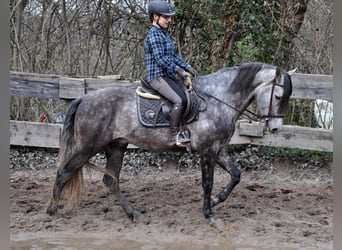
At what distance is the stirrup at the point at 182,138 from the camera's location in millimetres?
4914

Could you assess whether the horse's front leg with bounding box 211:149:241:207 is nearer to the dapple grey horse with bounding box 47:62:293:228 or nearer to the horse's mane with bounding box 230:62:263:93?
the dapple grey horse with bounding box 47:62:293:228

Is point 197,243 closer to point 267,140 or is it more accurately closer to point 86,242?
point 86,242

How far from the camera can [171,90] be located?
191 inches

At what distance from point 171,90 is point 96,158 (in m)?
2.82

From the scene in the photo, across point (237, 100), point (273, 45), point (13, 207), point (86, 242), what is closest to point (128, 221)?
point (86, 242)

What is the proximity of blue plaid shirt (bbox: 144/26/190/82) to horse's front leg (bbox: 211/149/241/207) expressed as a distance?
3.42ft

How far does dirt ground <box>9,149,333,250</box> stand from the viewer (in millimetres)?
4621

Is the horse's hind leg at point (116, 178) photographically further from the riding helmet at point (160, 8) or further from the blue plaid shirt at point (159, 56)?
the riding helmet at point (160, 8)

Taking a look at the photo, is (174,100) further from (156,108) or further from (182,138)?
(182,138)

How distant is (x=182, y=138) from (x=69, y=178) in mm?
1333

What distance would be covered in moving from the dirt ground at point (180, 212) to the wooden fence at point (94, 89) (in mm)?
461

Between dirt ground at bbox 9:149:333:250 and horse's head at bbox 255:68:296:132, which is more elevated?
horse's head at bbox 255:68:296:132

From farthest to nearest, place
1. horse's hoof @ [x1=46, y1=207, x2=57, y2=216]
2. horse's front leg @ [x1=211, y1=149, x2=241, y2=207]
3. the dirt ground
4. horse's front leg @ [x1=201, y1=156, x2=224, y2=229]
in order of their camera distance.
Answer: horse's hoof @ [x1=46, y1=207, x2=57, y2=216], horse's front leg @ [x1=211, y1=149, x2=241, y2=207], horse's front leg @ [x1=201, y1=156, x2=224, y2=229], the dirt ground

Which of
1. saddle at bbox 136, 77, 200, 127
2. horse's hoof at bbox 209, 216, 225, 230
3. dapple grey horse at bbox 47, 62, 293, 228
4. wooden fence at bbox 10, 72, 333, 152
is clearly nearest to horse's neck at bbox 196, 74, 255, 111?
dapple grey horse at bbox 47, 62, 293, 228
